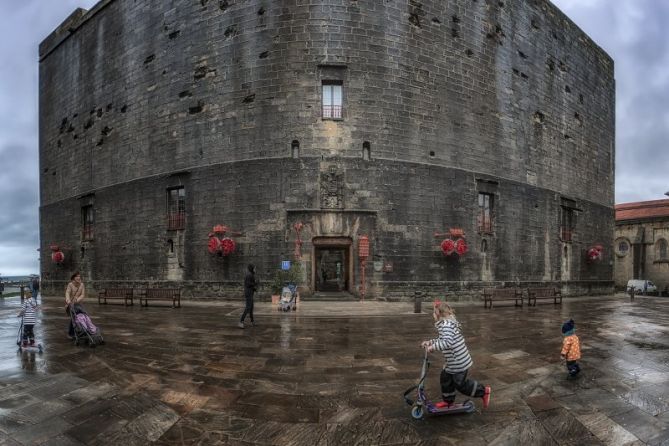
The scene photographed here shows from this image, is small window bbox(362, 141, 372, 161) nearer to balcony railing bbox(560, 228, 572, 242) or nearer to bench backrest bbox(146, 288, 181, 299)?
bench backrest bbox(146, 288, 181, 299)

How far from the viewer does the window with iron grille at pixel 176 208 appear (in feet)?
60.7

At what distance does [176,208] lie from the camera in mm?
18797

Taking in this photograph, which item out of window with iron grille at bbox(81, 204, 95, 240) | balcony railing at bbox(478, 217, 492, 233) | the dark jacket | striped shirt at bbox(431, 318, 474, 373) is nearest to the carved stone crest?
the dark jacket

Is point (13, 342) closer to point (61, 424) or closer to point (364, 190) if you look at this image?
point (61, 424)

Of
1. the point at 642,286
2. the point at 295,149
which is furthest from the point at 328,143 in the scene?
the point at 642,286

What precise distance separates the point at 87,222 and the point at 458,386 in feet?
82.9

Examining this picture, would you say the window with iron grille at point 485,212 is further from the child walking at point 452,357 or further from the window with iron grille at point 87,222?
the window with iron grille at point 87,222

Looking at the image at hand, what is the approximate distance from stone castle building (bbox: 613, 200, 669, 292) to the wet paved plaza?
33.1 metres

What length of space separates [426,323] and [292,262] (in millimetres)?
7142

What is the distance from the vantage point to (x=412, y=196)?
668 inches

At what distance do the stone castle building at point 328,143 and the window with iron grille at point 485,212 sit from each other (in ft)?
0.26

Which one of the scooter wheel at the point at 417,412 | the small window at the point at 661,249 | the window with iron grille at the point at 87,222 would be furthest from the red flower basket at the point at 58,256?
the small window at the point at 661,249

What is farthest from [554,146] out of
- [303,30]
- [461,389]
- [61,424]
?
[61,424]

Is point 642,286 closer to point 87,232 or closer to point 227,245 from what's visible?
point 227,245
